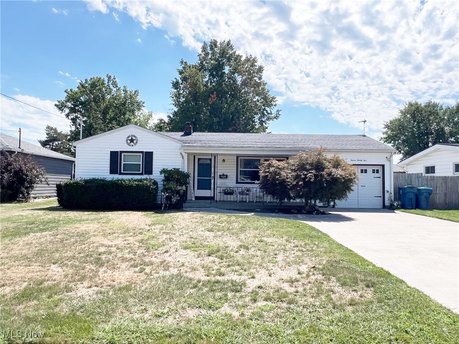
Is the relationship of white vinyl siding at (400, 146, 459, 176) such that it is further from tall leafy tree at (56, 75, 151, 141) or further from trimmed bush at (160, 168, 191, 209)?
tall leafy tree at (56, 75, 151, 141)

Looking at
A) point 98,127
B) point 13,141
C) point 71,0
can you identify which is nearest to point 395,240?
point 71,0

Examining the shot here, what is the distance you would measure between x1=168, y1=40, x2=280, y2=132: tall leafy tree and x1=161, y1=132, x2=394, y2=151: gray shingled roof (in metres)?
14.4

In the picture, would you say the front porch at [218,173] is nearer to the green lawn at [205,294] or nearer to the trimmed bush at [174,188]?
the trimmed bush at [174,188]

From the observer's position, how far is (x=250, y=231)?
8.48 metres

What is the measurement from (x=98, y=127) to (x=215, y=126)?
14.6 meters

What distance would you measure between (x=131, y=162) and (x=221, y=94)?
20.7 metres

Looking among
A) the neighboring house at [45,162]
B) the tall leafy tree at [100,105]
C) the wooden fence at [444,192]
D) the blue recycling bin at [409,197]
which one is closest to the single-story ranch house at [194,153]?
the blue recycling bin at [409,197]

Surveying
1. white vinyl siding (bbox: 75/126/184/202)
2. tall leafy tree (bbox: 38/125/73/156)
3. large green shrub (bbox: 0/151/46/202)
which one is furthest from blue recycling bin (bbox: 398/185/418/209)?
tall leafy tree (bbox: 38/125/73/156)

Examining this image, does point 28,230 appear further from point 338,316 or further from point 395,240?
point 395,240

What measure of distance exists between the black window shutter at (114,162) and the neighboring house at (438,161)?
18.9m

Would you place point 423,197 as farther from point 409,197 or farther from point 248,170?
point 248,170

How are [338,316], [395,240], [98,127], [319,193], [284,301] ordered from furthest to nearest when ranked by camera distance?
[98,127] → [319,193] → [395,240] → [284,301] → [338,316]

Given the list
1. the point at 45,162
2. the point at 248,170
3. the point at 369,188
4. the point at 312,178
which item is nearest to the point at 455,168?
the point at 369,188

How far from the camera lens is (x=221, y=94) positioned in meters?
34.8
